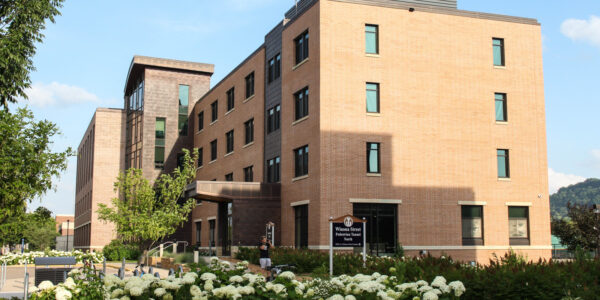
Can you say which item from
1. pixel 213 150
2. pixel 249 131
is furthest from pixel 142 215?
pixel 213 150

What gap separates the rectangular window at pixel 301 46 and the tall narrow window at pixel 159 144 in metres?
24.9

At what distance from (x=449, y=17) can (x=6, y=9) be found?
23528 millimetres

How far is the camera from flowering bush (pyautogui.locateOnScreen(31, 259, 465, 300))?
962cm

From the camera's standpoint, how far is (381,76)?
34.6 meters

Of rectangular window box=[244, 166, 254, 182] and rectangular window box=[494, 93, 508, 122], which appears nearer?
rectangular window box=[494, 93, 508, 122]

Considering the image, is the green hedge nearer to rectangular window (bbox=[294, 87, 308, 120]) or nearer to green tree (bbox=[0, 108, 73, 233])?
green tree (bbox=[0, 108, 73, 233])

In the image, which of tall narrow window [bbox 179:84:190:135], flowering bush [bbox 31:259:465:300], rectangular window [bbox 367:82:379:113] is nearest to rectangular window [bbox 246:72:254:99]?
rectangular window [bbox 367:82:379:113]

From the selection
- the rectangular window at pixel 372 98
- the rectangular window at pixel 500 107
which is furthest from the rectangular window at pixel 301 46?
the rectangular window at pixel 500 107

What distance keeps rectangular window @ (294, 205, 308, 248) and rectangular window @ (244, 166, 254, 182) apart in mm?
8037

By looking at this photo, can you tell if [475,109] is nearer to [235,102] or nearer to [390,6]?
[390,6]

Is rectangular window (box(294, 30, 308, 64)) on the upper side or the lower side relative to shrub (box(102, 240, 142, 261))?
upper

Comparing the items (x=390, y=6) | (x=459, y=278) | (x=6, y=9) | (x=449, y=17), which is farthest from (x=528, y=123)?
(x=6, y=9)

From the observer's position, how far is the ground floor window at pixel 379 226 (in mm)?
33156

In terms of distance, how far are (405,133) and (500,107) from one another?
675 centimetres
